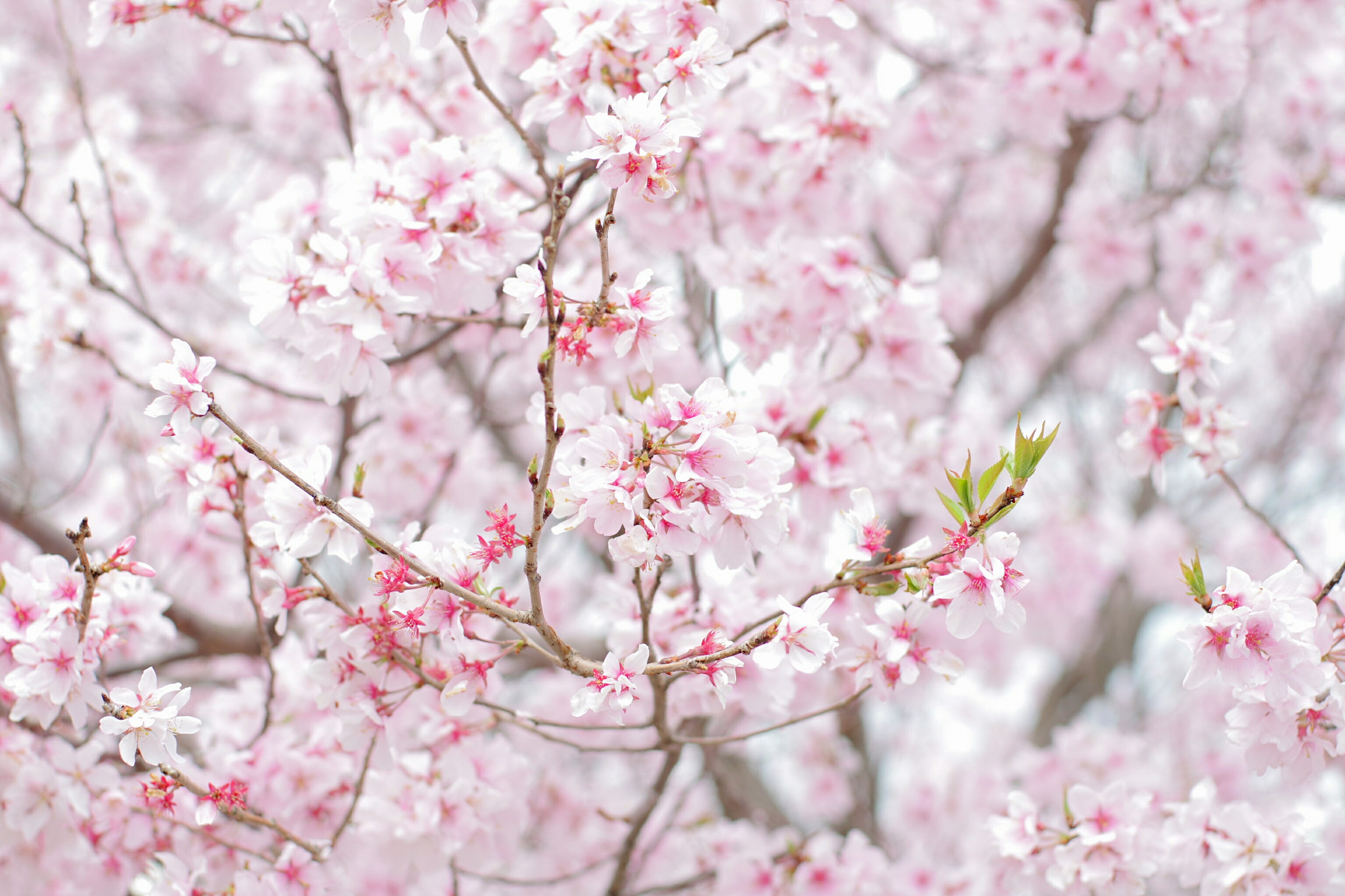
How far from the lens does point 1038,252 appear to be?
416 cm

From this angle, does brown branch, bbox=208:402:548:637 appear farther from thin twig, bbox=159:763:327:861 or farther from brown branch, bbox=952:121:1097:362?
brown branch, bbox=952:121:1097:362

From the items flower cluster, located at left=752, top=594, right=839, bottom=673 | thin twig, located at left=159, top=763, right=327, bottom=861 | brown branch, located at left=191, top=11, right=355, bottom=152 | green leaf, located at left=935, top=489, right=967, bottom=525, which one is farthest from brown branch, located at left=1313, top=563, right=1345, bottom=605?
brown branch, located at left=191, top=11, right=355, bottom=152

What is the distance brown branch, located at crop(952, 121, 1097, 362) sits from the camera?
396 centimetres

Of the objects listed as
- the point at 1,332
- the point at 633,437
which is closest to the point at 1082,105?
the point at 633,437

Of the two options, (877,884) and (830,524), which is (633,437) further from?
(877,884)

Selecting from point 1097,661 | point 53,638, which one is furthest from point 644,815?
point 1097,661

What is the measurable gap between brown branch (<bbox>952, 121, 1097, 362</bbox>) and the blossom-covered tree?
3cm

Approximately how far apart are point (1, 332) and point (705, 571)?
2353 mm

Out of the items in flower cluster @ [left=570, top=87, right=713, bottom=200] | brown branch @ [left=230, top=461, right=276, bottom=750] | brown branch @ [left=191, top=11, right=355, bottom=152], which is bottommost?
brown branch @ [left=230, top=461, right=276, bottom=750]

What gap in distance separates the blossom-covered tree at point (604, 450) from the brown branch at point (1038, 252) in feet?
0.08

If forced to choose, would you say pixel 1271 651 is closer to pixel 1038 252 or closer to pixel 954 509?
pixel 954 509

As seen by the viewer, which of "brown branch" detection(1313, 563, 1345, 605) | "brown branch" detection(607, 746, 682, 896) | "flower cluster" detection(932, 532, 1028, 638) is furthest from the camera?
"brown branch" detection(607, 746, 682, 896)

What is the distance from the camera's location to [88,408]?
342 centimetres

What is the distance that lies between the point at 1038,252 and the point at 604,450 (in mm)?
3364
